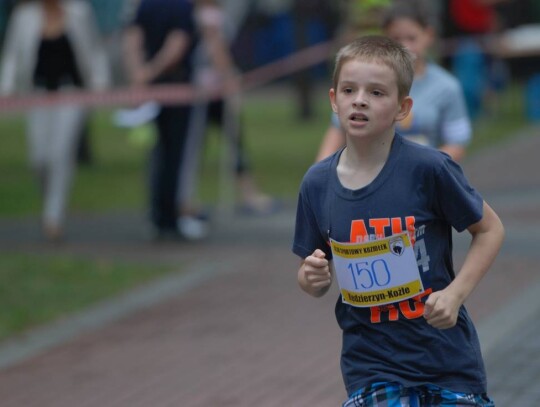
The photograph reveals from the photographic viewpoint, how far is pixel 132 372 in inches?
257

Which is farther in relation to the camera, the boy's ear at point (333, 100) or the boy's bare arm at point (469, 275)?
the boy's ear at point (333, 100)

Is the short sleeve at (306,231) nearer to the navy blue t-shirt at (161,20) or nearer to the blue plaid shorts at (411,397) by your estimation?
the blue plaid shorts at (411,397)

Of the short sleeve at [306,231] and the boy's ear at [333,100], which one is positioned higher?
the boy's ear at [333,100]

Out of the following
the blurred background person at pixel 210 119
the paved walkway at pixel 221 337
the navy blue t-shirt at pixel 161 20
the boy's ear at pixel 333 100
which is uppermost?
the navy blue t-shirt at pixel 161 20

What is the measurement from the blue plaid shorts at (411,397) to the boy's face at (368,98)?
0.70m

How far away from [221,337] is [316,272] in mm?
3691

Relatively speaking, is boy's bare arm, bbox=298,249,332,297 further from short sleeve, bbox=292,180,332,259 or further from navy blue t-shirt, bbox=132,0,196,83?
navy blue t-shirt, bbox=132,0,196,83

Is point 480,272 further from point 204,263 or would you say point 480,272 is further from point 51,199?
point 51,199

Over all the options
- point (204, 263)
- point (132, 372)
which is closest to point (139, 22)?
point (204, 263)

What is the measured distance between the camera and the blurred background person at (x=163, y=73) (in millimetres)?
10695

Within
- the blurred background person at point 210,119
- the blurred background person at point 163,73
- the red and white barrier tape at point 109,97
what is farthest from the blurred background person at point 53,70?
the blurred background person at point 210,119

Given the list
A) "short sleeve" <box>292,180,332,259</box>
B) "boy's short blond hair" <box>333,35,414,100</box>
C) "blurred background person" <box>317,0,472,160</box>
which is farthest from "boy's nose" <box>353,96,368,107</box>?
"blurred background person" <box>317,0,472,160</box>

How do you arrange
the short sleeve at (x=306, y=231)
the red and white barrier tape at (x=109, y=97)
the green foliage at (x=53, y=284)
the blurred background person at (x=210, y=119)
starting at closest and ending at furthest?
the short sleeve at (x=306, y=231)
the green foliage at (x=53, y=284)
the red and white barrier tape at (x=109, y=97)
the blurred background person at (x=210, y=119)

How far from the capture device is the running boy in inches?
144
